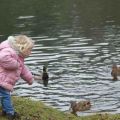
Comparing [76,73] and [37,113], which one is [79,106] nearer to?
[37,113]

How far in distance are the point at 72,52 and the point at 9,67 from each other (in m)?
15.8

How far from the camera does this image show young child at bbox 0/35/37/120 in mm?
9242

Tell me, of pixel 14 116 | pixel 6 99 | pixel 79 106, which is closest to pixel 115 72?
pixel 79 106

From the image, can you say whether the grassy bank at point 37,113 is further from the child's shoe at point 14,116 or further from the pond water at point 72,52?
the pond water at point 72,52

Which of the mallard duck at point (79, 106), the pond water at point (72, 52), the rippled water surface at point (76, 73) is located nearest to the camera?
the mallard duck at point (79, 106)

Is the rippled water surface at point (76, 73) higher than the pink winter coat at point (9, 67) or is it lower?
lower

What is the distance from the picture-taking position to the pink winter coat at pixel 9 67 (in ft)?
30.4

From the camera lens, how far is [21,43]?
364 inches

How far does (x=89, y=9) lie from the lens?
156ft

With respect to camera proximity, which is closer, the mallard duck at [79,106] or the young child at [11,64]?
the young child at [11,64]

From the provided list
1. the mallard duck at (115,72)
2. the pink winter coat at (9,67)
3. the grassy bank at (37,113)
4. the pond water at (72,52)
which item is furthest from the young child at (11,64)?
the mallard duck at (115,72)

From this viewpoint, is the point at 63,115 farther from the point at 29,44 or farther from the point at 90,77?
the point at 90,77

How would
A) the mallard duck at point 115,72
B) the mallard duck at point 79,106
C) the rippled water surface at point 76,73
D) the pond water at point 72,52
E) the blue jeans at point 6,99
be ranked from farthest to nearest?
the mallard duck at point 115,72 → the pond water at point 72,52 → the rippled water surface at point 76,73 → the mallard duck at point 79,106 → the blue jeans at point 6,99

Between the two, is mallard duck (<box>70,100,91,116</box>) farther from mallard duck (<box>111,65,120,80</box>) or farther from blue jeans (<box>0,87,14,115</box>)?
blue jeans (<box>0,87,14,115</box>)
